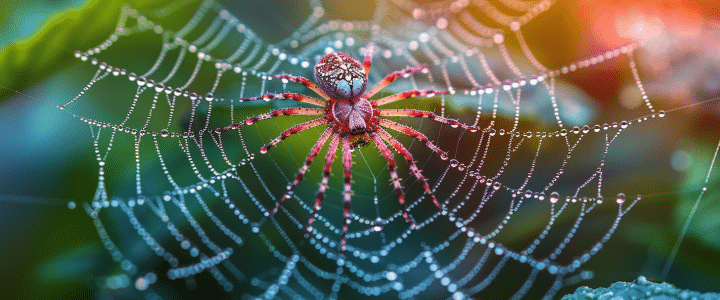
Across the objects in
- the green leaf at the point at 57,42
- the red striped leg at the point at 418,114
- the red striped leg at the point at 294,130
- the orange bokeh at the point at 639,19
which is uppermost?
the orange bokeh at the point at 639,19

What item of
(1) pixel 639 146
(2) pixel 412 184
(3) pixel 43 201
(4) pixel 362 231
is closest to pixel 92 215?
(3) pixel 43 201

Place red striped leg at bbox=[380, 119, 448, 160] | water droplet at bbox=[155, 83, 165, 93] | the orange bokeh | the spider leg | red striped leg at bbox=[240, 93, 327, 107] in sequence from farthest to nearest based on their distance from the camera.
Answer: the orange bokeh, red striped leg at bbox=[380, 119, 448, 160], the spider leg, red striped leg at bbox=[240, 93, 327, 107], water droplet at bbox=[155, 83, 165, 93]

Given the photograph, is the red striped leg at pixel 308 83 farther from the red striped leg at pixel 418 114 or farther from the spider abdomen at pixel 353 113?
the red striped leg at pixel 418 114

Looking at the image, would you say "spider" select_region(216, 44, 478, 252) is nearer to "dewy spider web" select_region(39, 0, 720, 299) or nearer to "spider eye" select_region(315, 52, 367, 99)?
"spider eye" select_region(315, 52, 367, 99)

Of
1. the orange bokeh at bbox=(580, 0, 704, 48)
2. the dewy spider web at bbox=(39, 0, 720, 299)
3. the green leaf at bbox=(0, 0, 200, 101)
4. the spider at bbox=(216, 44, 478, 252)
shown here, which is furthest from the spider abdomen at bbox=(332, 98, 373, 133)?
the orange bokeh at bbox=(580, 0, 704, 48)

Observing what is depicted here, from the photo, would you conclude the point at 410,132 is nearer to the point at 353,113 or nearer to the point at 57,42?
the point at 353,113

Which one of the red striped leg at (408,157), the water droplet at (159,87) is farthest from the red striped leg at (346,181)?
the water droplet at (159,87)

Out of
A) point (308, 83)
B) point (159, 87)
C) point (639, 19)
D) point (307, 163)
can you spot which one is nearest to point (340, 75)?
point (308, 83)

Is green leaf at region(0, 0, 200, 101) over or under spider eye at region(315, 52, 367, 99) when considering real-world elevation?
under
